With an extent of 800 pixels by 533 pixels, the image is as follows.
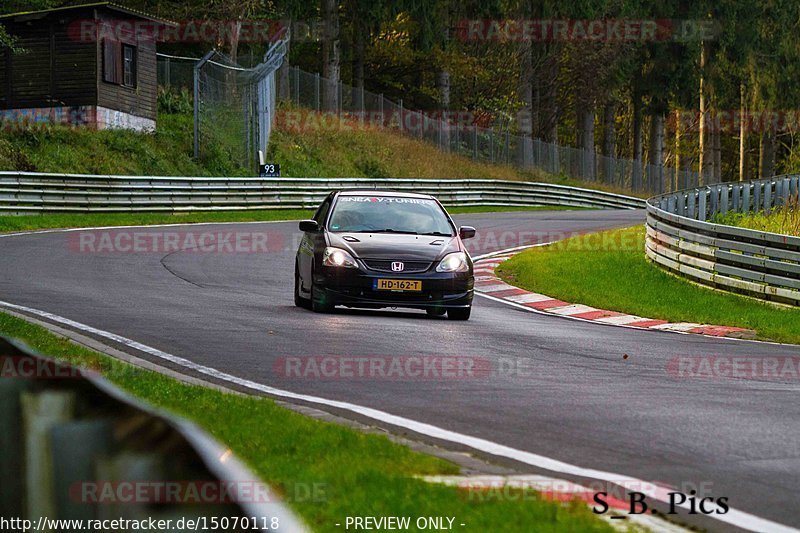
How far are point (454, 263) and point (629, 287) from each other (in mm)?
6455

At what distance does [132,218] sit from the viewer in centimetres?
3366

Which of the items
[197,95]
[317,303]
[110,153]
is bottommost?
[317,303]

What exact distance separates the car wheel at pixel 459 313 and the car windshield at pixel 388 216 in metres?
1.17

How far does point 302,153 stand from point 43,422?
155ft

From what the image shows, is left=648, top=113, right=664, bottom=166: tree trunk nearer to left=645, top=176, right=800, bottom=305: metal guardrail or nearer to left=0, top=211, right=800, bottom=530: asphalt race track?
left=645, top=176, right=800, bottom=305: metal guardrail

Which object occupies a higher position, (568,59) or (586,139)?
(568,59)

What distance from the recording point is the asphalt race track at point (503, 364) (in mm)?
7309

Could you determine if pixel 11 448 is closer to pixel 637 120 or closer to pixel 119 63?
pixel 119 63

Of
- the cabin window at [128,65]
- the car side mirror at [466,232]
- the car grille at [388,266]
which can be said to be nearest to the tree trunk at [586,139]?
the cabin window at [128,65]

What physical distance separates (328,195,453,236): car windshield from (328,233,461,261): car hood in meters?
0.30

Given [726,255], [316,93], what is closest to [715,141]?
[316,93]

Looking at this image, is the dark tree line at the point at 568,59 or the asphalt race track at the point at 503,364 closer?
the asphalt race track at the point at 503,364

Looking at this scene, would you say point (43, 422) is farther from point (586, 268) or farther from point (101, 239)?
point (101, 239)

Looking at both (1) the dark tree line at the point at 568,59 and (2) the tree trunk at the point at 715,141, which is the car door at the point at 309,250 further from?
(2) the tree trunk at the point at 715,141
